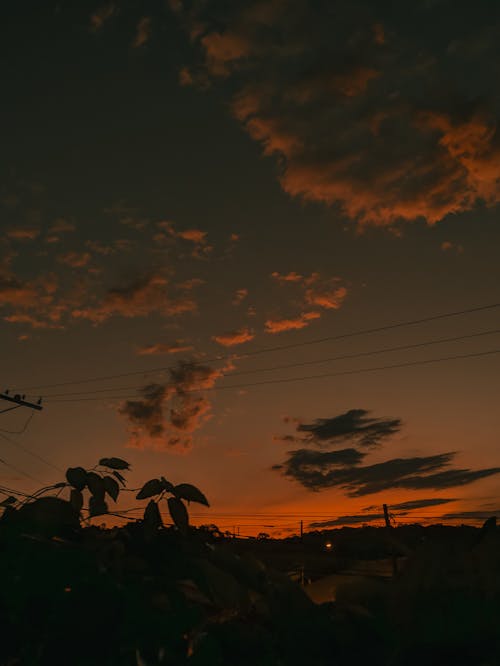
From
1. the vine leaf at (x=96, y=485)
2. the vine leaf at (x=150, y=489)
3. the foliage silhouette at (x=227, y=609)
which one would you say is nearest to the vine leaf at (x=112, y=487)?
the vine leaf at (x=96, y=485)

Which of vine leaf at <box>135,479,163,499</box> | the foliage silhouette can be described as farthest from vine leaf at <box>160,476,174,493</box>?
the foliage silhouette

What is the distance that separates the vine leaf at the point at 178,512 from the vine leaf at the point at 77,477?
1.16 feet

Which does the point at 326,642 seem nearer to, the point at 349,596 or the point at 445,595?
the point at 349,596

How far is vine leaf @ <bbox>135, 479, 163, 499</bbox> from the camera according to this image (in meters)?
1.69

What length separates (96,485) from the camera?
188cm

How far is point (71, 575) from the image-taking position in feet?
3.77

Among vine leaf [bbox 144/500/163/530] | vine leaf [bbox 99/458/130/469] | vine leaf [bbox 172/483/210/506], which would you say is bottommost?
vine leaf [bbox 144/500/163/530]

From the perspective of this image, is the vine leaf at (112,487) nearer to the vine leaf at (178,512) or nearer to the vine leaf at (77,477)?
the vine leaf at (77,477)

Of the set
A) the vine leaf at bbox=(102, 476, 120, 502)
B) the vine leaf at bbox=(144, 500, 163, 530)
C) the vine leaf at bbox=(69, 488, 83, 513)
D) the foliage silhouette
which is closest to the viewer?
the foliage silhouette

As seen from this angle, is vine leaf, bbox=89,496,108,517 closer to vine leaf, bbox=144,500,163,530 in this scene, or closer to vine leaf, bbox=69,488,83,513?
vine leaf, bbox=69,488,83,513

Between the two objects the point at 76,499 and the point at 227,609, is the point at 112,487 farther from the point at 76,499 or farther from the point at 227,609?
the point at 227,609

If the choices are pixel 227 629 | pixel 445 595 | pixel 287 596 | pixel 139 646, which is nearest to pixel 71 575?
pixel 139 646

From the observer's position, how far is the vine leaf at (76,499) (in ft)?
5.80

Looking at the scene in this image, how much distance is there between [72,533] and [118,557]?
25 centimetres
